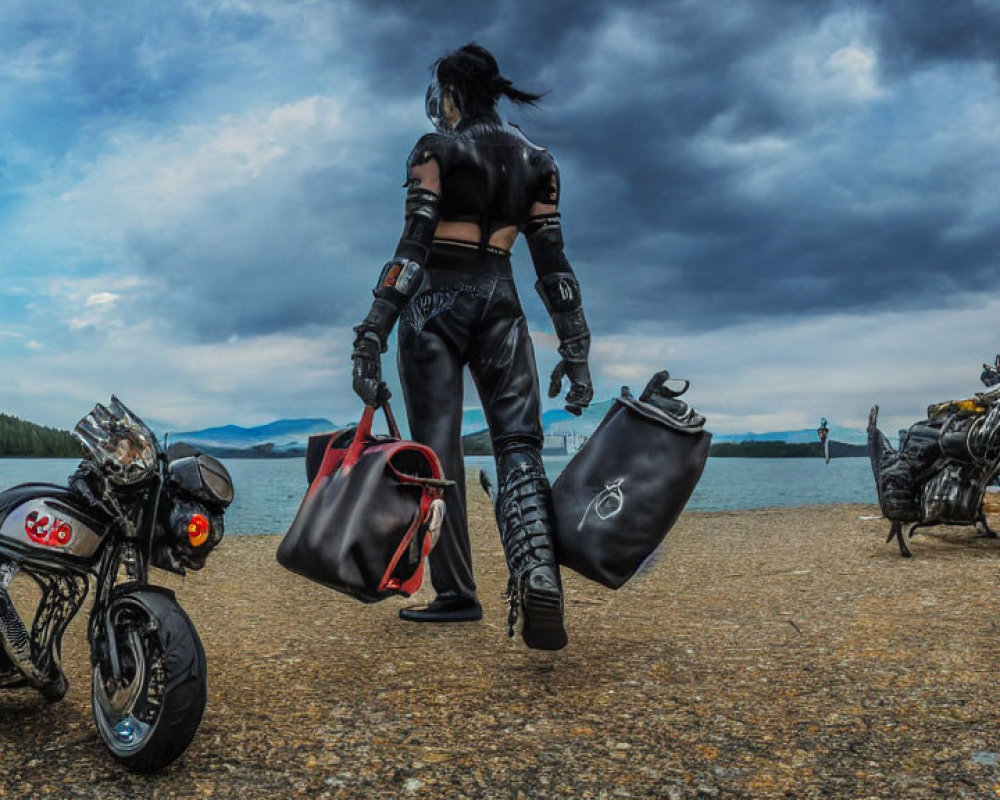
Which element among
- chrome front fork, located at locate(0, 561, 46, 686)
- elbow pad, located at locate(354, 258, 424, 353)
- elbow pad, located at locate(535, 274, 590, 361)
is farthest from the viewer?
elbow pad, located at locate(535, 274, 590, 361)

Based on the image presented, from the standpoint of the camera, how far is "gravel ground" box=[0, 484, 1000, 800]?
111 inches

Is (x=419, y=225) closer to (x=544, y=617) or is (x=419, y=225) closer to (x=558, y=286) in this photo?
(x=558, y=286)

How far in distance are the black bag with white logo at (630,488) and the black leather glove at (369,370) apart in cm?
94

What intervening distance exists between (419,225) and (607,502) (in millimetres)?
1587

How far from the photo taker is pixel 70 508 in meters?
3.17

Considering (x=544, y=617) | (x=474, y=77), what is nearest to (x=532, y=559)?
(x=544, y=617)

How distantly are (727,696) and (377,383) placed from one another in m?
1.96

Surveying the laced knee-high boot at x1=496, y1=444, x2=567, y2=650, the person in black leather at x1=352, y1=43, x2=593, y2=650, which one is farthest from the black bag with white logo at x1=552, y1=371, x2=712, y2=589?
the person in black leather at x1=352, y1=43, x2=593, y2=650

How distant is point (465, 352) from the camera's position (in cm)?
474

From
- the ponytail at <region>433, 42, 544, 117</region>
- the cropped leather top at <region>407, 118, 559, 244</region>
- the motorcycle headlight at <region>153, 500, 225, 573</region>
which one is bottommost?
the motorcycle headlight at <region>153, 500, 225, 573</region>

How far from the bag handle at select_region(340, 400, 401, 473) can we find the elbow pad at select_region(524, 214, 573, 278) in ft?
3.92

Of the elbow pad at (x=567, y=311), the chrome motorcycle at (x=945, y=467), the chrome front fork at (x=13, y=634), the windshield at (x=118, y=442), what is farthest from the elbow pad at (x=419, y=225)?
the chrome motorcycle at (x=945, y=467)

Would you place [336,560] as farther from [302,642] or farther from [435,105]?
[435,105]

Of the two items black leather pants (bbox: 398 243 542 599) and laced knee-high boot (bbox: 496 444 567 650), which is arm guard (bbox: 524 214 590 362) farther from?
laced knee-high boot (bbox: 496 444 567 650)
